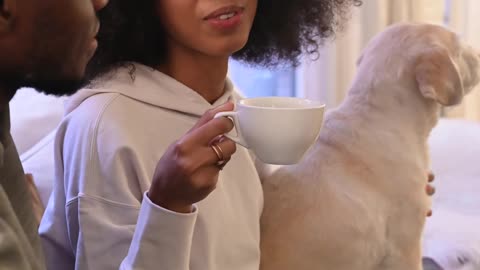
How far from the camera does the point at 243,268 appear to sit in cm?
112

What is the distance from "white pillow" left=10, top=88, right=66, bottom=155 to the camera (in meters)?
1.64

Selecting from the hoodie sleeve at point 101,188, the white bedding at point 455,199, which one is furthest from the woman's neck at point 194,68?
the white bedding at point 455,199

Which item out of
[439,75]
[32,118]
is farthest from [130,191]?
[32,118]

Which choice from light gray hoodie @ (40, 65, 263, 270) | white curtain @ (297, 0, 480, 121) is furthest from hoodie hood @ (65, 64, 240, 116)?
white curtain @ (297, 0, 480, 121)

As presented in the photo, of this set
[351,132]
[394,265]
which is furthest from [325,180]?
[394,265]

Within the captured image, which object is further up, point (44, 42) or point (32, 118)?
point (44, 42)

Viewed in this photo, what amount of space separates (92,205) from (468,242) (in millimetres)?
1020

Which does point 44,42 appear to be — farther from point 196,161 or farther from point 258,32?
point 258,32

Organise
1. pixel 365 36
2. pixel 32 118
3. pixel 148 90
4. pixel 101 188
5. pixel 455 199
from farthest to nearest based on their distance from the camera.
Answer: pixel 365 36, pixel 455 199, pixel 32 118, pixel 148 90, pixel 101 188

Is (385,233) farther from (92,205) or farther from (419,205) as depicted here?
(92,205)

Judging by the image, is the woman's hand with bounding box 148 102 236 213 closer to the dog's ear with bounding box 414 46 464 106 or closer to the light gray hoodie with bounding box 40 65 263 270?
the light gray hoodie with bounding box 40 65 263 270

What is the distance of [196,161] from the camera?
0.76 metres

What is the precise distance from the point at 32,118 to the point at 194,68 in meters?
0.71

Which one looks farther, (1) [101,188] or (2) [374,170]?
(2) [374,170]
